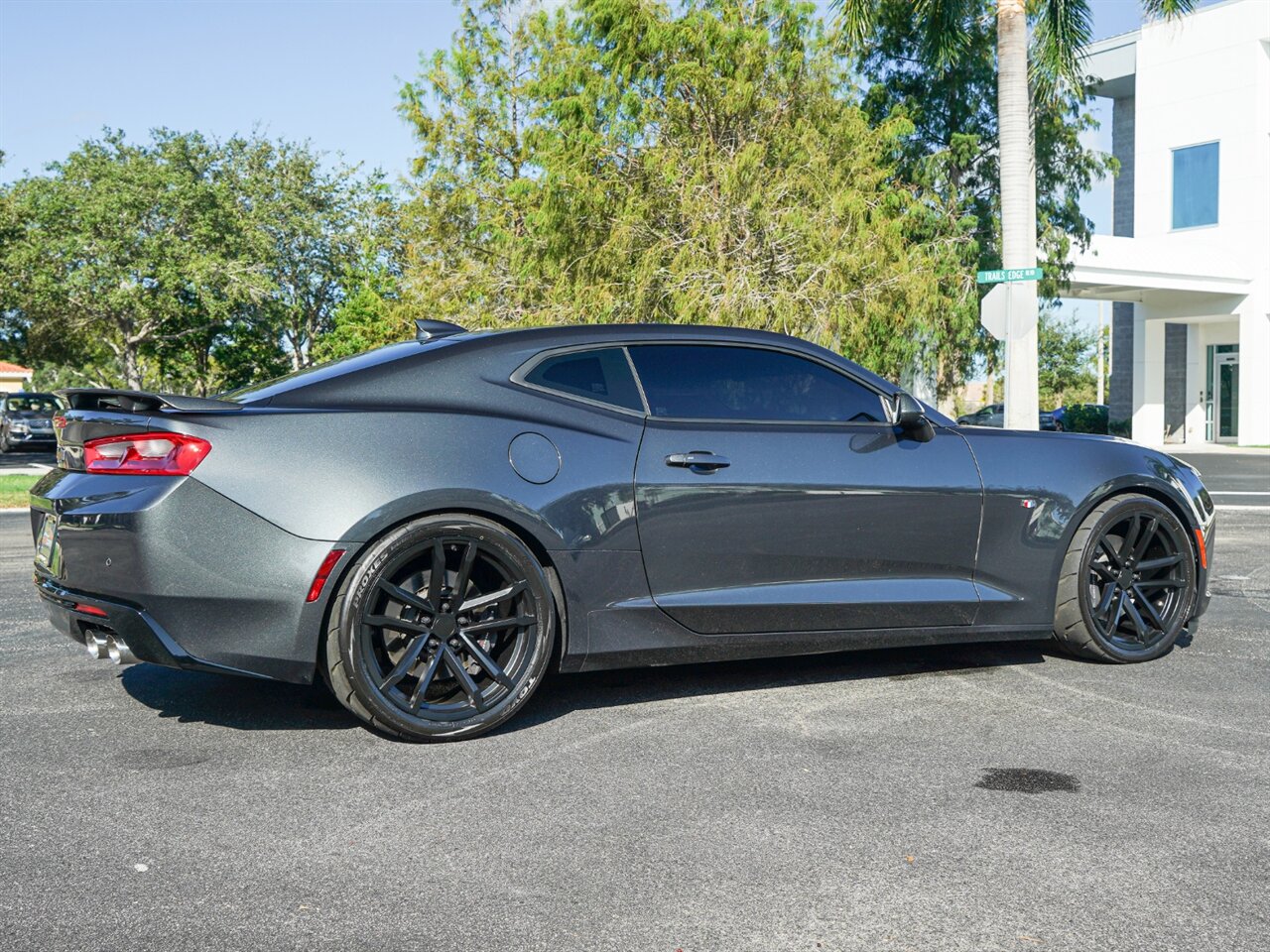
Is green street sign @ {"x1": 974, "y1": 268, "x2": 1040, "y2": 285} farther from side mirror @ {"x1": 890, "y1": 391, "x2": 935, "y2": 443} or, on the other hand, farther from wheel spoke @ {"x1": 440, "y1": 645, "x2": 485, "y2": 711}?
wheel spoke @ {"x1": 440, "y1": 645, "x2": 485, "y2": 711}

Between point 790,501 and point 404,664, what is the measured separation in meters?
1.61

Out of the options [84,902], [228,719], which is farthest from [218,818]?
[228,719]

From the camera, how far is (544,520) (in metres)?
4.57

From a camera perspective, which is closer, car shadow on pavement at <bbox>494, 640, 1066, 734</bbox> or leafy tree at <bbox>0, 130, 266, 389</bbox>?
car shadow on pavement at <bbox>494, 640, 1066, 734</bbox>

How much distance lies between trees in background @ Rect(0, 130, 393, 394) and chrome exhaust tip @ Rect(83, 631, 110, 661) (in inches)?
1289

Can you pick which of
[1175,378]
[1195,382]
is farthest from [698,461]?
[1175,378]

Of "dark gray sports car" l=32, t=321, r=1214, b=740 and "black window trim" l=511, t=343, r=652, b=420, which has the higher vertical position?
"black window trim" l=511, t=343, r=652, b=420

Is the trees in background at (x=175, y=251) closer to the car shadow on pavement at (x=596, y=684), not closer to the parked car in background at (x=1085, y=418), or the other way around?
the parked car in background at (x=1085, y=418)

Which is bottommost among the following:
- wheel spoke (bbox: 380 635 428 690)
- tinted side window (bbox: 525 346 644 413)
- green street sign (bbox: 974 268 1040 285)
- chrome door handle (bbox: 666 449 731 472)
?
wheel spoke (bbox: 380 635 428 690)

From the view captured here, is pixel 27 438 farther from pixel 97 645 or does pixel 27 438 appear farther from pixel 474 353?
pixel 474 353

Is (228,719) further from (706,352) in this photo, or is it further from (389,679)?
(706,352)

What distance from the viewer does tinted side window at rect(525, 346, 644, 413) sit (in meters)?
4.82

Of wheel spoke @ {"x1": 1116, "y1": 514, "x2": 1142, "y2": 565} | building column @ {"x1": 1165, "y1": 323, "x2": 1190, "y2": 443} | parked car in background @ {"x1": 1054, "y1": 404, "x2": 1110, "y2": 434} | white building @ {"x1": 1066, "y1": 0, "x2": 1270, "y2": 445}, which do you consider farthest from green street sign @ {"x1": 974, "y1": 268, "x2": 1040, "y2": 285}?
building column @ {"x1": 1165, "y1": 323, "x2": 1190, "y2": 443}

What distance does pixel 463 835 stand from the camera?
356 centimetres
